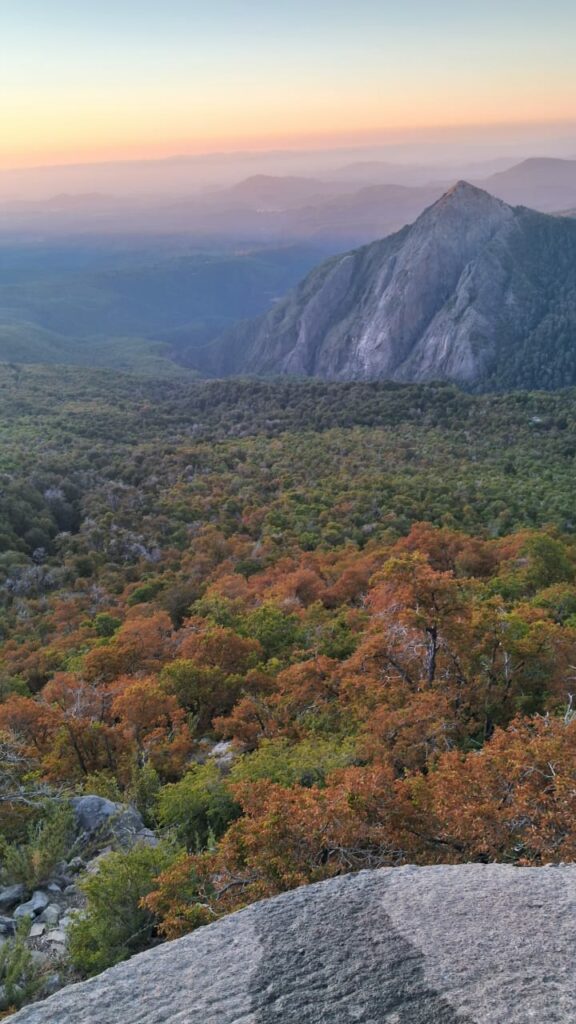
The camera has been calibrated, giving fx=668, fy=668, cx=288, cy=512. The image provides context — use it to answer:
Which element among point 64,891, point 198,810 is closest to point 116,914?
point 64,891

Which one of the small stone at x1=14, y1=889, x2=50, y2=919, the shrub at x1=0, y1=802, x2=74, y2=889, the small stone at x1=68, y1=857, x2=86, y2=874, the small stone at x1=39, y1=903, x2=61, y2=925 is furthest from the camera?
the small stone at x1=68, y1=857, x2=86, y2=874

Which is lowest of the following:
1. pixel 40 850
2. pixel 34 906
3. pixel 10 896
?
pixel 10 896

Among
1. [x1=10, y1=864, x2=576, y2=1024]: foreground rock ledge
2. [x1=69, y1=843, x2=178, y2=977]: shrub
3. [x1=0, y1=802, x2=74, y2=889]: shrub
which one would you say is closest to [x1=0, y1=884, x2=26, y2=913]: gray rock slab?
[x1=0, y1=802, x2=74, y2=889]: shrub

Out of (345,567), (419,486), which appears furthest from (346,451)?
(345,567)

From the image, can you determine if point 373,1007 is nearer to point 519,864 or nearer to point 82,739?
point 519,864

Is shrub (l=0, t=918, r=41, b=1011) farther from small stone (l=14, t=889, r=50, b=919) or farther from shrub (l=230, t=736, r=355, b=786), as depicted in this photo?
→ shrub (l=230, t=736, r=355, b=786)

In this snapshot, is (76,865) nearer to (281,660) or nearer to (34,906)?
(34,906)

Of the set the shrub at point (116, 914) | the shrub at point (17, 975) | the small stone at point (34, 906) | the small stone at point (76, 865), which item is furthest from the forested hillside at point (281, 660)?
the small stone at point (76, 865)
